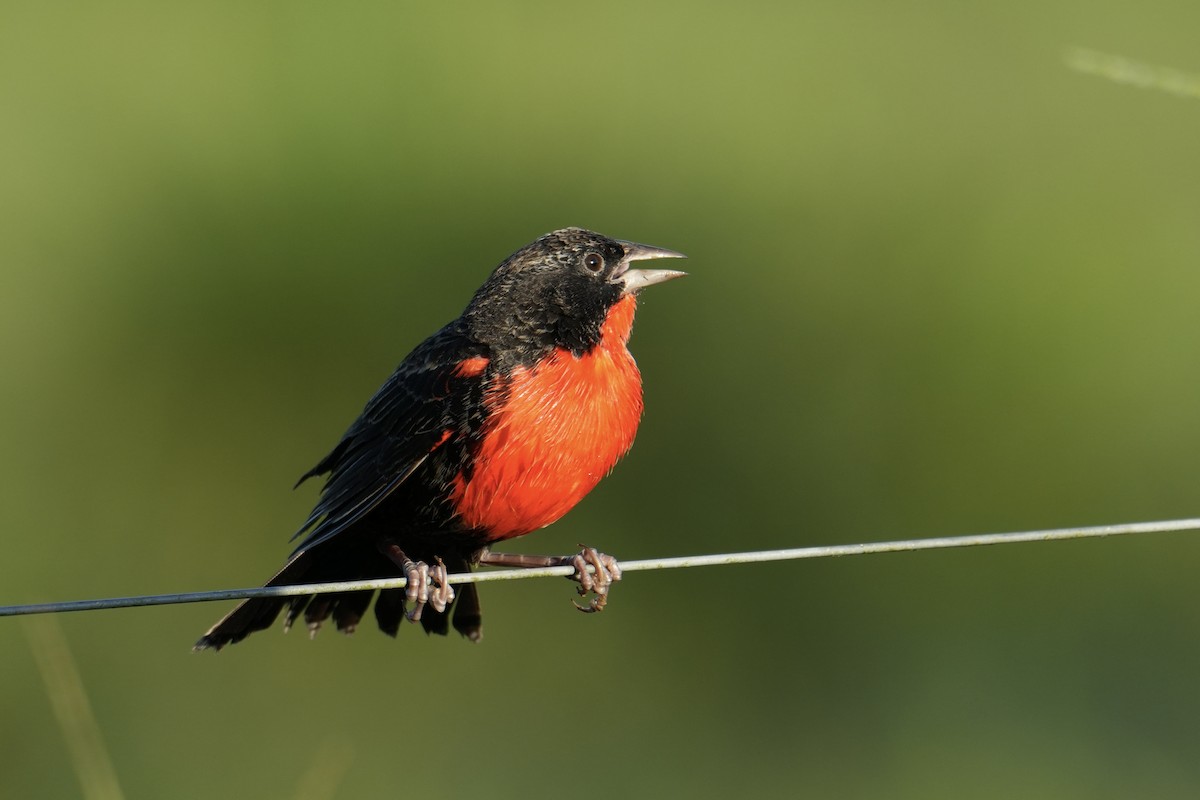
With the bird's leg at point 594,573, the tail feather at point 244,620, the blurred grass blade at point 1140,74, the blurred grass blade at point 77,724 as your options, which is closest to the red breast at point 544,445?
the bird's leg at point 594,573

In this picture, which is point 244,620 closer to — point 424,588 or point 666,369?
point 424,588

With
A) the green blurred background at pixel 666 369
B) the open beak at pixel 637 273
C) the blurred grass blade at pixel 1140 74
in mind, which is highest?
the blurred grass blade at pixel 1140 74

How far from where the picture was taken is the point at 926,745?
8102 millimetres

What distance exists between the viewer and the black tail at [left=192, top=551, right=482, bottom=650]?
4.42 m

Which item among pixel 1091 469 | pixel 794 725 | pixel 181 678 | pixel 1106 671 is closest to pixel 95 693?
pixel 181 678

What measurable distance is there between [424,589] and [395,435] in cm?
40

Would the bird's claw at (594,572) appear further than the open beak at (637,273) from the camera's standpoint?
No

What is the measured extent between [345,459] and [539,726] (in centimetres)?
348

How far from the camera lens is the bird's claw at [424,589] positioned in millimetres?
4449

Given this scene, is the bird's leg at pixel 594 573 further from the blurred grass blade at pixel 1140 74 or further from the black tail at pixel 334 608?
the blurred grass blade at pixel 1140 74

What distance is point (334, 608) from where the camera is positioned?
4.74 metres

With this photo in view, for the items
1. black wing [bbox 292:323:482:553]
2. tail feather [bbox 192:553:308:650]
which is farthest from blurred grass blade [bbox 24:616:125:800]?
black wing [bbox 292:323:482:553]

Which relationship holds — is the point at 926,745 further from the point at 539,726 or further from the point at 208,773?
the point at 208,773

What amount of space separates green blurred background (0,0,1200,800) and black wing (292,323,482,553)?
284cm
